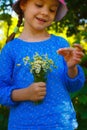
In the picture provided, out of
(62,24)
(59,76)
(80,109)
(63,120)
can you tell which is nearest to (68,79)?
(59,76)

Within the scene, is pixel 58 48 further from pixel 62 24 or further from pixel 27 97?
pixel 62 24

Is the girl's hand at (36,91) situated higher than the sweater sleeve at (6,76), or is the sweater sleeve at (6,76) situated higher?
the sweater sleeve at (6,76)

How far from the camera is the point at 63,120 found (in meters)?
3.23

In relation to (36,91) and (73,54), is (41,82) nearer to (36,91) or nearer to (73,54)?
(36,91)

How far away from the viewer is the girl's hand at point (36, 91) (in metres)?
3.14

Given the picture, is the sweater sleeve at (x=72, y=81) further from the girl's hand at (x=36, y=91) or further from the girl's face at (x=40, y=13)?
the girl's face at (x=40, y=13)

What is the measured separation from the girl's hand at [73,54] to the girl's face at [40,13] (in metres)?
0.31

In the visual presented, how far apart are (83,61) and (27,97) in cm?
224

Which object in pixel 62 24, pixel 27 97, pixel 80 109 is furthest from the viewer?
pixel 62 24

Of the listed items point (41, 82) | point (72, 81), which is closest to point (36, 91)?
point (41, 82)

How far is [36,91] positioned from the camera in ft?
10.3

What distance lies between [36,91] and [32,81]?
13 centimetres

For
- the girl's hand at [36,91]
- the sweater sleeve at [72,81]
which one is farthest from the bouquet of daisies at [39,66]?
the sweater sleeve at [72,81]

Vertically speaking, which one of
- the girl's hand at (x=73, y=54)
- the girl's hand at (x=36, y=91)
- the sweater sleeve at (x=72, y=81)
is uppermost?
the girl's hand at (x=73, y=54)
